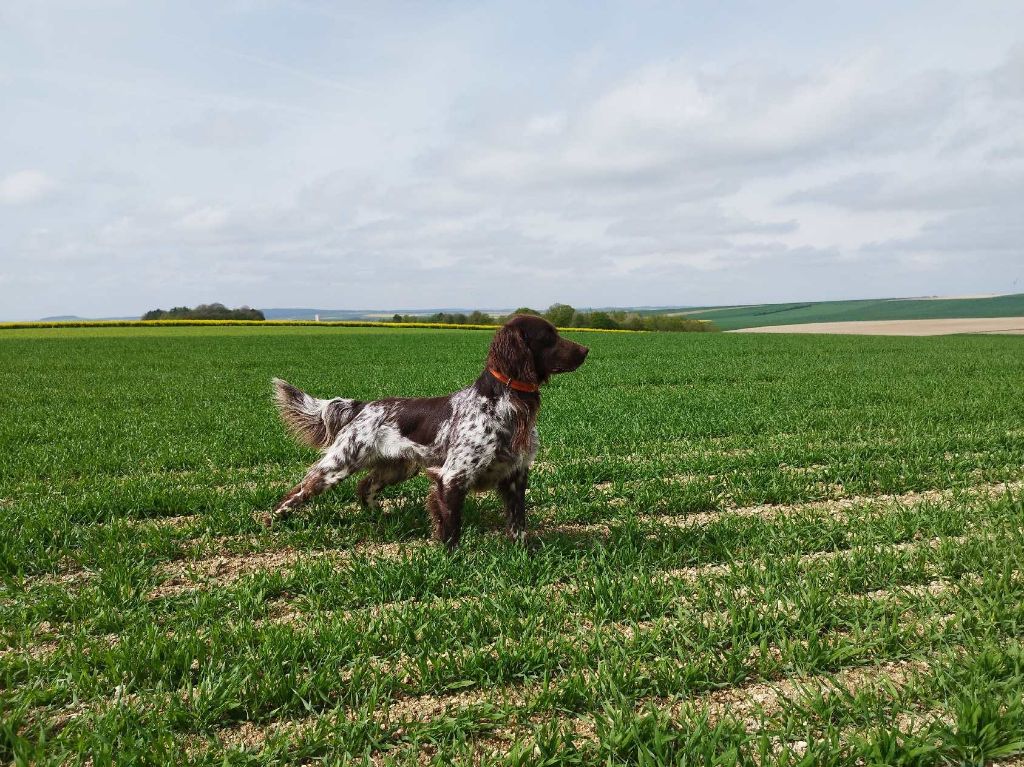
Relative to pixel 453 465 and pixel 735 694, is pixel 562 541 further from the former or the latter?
pixel 735 694

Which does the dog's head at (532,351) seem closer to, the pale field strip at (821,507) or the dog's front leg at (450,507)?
the dog's front leg at (450,507)

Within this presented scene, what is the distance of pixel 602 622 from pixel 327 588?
6.27 feet

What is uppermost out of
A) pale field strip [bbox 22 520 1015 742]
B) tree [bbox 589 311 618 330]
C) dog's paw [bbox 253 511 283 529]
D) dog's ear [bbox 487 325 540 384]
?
tree [bbox 589 311 618 330]

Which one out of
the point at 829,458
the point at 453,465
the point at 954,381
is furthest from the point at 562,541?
the point at 954,381

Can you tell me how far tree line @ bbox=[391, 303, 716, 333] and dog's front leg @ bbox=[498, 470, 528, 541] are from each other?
5849 centimetres

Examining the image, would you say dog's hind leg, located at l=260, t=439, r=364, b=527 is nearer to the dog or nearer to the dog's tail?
the dog

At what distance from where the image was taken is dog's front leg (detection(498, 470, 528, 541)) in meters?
5.38

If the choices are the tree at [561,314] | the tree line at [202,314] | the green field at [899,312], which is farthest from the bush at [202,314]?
the green field at [899,312]

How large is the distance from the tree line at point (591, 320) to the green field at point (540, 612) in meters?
56.6

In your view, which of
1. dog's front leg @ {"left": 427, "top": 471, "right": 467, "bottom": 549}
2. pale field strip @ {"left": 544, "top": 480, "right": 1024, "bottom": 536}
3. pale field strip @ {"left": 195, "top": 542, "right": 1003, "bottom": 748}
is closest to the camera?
pale field strip @ {"left": 195, "top": 542, "right": 1003, "bottom": 748}

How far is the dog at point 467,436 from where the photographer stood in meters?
5.14

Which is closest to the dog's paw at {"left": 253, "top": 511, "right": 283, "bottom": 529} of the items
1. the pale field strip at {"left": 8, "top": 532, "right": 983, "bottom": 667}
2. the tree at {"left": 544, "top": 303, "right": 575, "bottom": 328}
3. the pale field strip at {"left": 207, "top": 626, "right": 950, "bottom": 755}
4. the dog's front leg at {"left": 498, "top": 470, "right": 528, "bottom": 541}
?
the pale field strip at {"left": 8, "top": 532, "right": 983, "bottom": 667}

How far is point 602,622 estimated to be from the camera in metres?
3.89

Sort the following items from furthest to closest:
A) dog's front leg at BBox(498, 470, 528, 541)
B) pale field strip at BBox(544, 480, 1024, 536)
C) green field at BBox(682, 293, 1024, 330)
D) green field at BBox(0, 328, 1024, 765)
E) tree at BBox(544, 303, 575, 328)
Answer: green field at BBox(682, 293, 1024, 330) < tree at BBox(544, 303, 575, 328) < pale field strip at BBox(544, 480, 1024, 536) < dog's front leg at BBox(498, 470, 528, 541) < green field at BBox(0, 328, 1024, 765)
